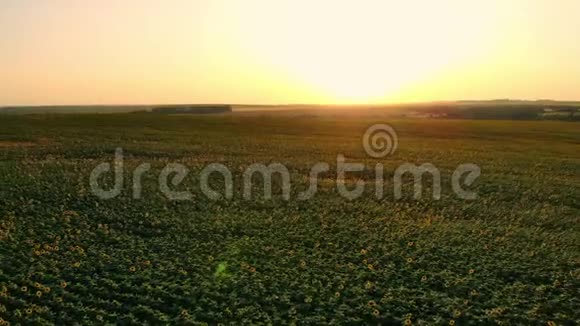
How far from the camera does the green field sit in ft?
52.2

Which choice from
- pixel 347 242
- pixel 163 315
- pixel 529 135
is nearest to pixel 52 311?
pixel 163 315

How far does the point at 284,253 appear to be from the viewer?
20.9 m

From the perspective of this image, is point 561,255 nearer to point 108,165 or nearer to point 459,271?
point 459,271

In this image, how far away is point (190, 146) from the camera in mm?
51125

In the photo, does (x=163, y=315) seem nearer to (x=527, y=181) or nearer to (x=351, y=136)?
(x=527, y=181)

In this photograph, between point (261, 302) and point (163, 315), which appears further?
point (261, 302)

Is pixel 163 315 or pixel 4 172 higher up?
pixel 4 172

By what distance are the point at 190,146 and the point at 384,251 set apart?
32.9 metres

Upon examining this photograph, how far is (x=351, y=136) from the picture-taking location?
2862 inches

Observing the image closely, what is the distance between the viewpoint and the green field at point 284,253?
15.9 m

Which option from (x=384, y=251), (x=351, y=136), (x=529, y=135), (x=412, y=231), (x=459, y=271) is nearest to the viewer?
(x=459, y=271)

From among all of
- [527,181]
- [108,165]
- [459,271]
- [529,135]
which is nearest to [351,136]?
[529,135]

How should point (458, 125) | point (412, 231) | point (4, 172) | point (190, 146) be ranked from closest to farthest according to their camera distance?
point (412, 231) → point (4, 172) → point (190, 146) → point (458, 125)

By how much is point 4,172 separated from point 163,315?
875 inches
